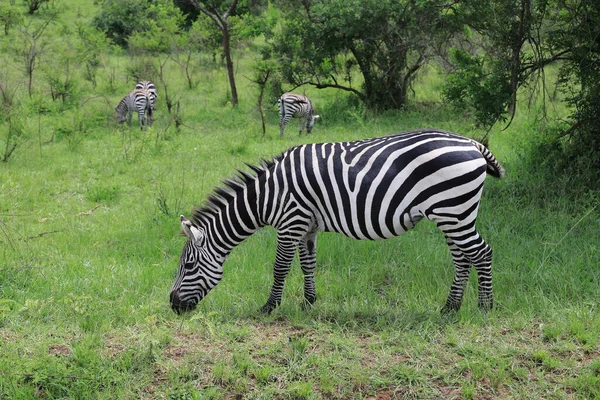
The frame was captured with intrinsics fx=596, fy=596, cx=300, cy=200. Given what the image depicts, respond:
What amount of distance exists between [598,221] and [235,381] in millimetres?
5166

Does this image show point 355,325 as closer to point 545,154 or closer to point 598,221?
point 598,221

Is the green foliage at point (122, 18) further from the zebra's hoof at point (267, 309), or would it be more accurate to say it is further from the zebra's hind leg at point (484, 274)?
the zebra's hind leg at point (484, 274)

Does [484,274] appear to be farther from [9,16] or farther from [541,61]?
[9,16]

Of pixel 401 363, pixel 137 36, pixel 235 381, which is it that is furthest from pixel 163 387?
pixel 137 36

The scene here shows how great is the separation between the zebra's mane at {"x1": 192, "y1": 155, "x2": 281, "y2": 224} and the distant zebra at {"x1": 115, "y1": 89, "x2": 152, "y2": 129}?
11.5 metres

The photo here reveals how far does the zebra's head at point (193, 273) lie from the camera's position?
5305mm

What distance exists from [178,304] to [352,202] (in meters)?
1.79

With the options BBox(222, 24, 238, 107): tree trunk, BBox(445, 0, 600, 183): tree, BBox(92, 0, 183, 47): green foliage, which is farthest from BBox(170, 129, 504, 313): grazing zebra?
BBox(92, 0, 183, 47): green foliage

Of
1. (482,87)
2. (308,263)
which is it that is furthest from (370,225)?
(482,87)

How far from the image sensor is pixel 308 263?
5.65 m

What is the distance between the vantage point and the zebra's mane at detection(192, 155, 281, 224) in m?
5.46

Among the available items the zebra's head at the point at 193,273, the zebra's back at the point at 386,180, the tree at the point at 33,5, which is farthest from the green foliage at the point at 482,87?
the tree at the point at 33,5

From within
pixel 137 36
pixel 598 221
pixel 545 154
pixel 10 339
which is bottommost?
pixel 10 339

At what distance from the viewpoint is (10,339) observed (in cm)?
468
